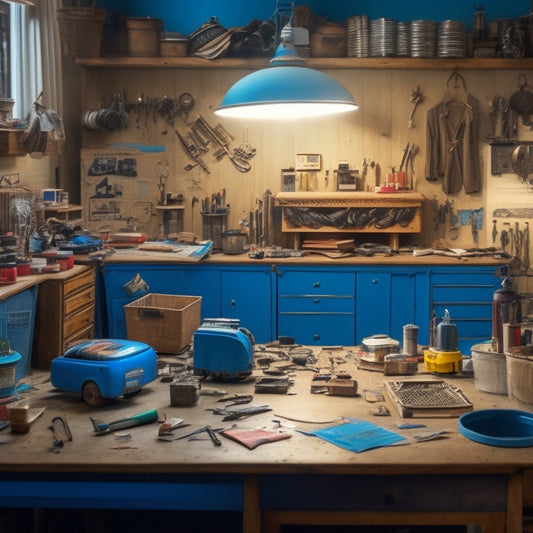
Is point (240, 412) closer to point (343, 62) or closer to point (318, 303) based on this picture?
point (318, 303)

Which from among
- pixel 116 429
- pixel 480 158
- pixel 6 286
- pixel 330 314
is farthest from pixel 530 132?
pixel 116 429

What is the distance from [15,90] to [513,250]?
388 cm

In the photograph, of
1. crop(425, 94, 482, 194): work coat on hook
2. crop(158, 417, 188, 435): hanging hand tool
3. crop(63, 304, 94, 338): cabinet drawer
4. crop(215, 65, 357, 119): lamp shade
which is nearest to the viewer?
crop(158, 417, 188, 435): hanging hand tool

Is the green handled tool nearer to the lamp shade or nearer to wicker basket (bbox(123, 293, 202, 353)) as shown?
wicker basket (bbox(123, 293, 202, 353))

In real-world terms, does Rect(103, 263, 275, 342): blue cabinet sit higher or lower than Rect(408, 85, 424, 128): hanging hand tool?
lower

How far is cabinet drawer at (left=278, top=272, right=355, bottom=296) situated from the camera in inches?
235

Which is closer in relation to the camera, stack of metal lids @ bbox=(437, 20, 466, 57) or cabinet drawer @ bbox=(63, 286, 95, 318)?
cabinet drawer @ bbox=(63, 286, 95, 318)

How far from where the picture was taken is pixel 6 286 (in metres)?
4.07

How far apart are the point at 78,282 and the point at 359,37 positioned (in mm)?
2892

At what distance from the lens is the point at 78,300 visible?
4.98 m

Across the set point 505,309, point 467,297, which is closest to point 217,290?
point 467,297

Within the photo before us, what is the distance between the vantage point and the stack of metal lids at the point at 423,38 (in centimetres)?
629

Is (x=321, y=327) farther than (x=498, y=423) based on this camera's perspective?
Yes

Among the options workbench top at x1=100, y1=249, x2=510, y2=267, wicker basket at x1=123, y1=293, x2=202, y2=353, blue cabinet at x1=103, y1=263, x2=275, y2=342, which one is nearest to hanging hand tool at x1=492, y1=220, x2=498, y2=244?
workbench top at x1=100, y1=249, x2=510, y2=267
